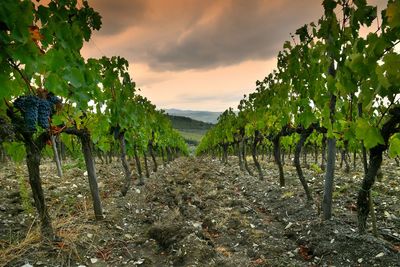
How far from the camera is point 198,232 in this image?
7523mm

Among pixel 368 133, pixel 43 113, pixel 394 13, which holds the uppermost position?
pixel 394 13

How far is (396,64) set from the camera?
10.9 ft

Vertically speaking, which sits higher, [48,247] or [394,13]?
[394,13]

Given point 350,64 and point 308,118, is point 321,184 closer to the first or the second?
point 308,118

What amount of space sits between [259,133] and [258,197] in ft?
20.0

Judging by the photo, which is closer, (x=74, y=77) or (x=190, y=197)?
(x=74, y=77)

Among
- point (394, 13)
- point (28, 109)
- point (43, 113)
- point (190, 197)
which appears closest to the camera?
point (394, 13)

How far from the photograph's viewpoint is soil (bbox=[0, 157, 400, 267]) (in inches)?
236

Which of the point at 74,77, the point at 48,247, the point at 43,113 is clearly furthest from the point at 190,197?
the point at 74,77

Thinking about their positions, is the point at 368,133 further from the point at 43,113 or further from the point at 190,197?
the point at 190,197

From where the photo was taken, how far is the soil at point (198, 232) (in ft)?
19.7

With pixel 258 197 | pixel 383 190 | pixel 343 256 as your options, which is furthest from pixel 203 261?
pixel 383 190

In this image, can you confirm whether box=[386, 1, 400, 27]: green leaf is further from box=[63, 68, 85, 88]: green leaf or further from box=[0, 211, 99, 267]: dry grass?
box=[0, 211, 99, 267]: dry grass

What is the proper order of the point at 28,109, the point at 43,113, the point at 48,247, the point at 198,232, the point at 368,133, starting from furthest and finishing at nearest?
the point at 198,232 < the point at 48,247 < the point at 43,113 < the point at 28,109 < the point at 368,133
